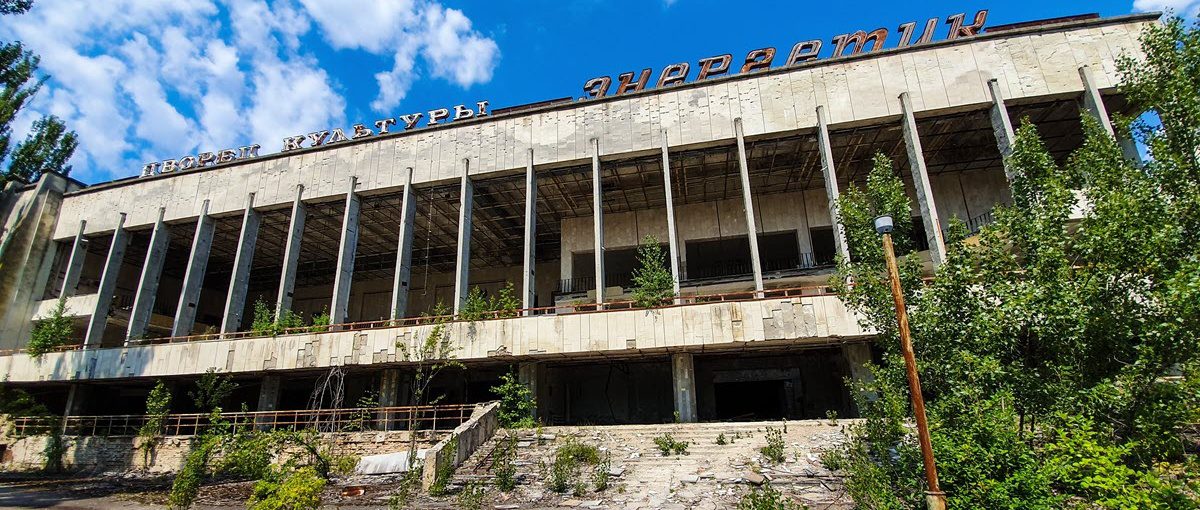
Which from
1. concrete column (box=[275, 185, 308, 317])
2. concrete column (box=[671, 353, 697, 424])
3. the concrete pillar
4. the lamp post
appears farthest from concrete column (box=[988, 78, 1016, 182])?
concrete column (box=[275, 185, 308, 317])

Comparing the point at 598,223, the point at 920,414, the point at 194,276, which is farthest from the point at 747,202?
the point at 194,276

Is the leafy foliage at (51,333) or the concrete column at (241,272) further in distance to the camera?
the leafy foliage at (51,333)

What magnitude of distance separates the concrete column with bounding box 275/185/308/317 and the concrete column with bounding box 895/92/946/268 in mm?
29555

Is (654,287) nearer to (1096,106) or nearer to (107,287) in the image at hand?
(1096,106)

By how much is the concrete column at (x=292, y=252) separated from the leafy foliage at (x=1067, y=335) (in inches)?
1058

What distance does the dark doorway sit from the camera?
1096 inches

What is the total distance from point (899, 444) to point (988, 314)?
120 inches

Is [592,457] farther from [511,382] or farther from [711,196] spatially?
[711,196]

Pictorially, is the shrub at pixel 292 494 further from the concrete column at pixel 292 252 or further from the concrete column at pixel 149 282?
the concrete column at pixel 149 282

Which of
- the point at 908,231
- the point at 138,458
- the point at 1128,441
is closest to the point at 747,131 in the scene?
the point at 908,231

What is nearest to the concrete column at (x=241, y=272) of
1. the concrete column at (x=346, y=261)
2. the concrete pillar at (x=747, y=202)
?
the concrete column at (x=346, y=261)

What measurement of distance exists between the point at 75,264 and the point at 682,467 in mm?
40014

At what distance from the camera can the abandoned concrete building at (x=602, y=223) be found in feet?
75.1

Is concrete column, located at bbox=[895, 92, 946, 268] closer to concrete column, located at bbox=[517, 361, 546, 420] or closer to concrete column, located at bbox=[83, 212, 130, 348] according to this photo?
concrete column, located at bbox=[517, 361, 546, 420]
